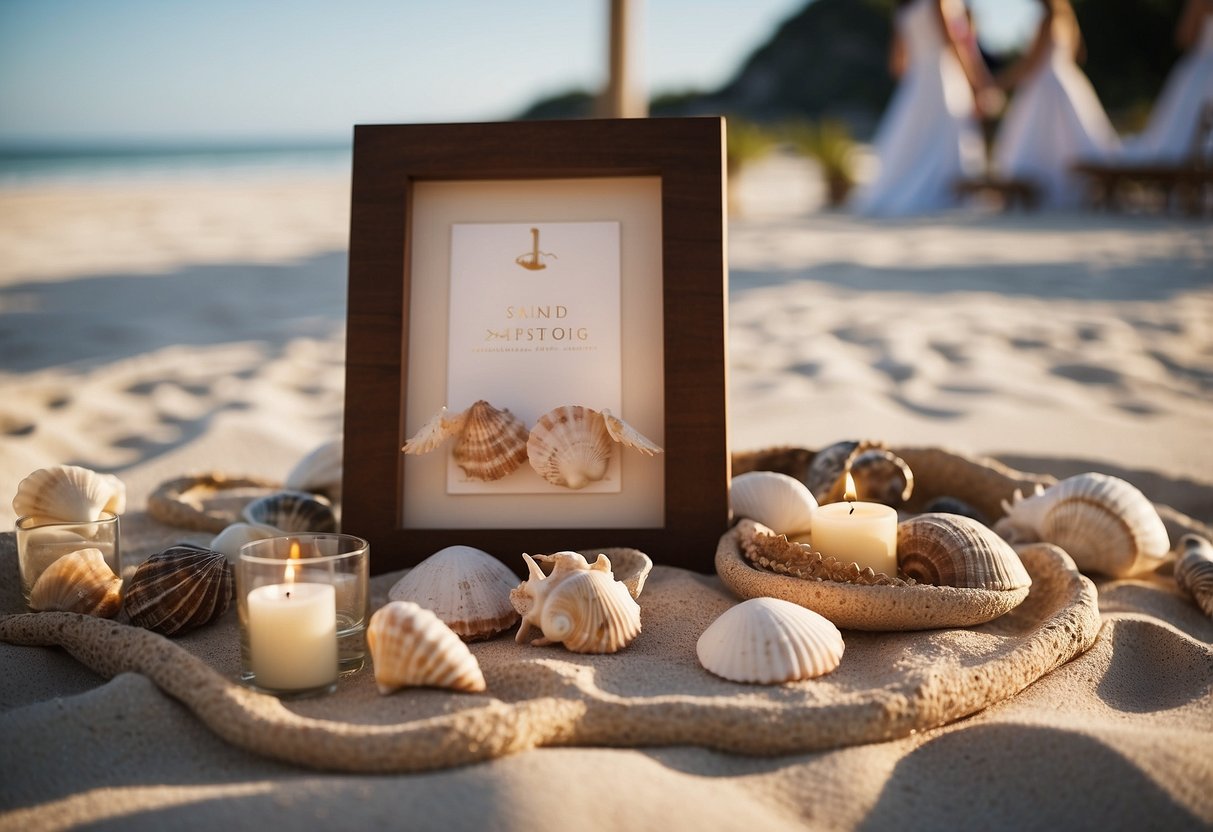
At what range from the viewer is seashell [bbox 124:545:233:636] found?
60.4 inches

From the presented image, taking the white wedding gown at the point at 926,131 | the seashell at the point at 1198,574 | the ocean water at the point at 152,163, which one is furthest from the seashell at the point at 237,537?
the white wedding gown at the point at 926,131

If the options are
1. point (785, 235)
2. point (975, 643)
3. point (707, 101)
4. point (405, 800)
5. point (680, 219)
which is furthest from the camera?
point (707, 101)

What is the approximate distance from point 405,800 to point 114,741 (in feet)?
1.42

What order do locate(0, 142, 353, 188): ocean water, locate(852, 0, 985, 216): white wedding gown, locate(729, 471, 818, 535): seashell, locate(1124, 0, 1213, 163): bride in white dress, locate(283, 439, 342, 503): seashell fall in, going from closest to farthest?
locate(729, 471, 818, 535): seashell → locate(283, 439, 342, 503): seashell → locate(1124, 0, 1213, 163): bride in white dress → locate(852, 0, 985, 216): white wedding gown → locate(0, 142, 353, 188): ocean water

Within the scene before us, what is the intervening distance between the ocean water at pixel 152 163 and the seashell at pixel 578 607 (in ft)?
3.09

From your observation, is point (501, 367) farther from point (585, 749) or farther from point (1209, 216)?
point (1209, 216)

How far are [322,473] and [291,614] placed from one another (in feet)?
3.24

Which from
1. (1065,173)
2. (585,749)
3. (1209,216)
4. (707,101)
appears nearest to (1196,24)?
(1065,173)

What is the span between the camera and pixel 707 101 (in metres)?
43.6

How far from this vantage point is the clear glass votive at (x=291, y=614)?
1.31m

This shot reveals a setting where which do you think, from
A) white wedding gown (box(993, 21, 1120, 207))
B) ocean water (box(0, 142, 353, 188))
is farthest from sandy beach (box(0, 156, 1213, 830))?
white wedding gown (box(993, 21, 1120, 207))

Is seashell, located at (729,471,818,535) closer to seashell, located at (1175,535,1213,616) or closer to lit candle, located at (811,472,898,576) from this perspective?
lit candle, located at (811,472,898,576)

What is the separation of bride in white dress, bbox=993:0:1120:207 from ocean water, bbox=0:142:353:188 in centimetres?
843

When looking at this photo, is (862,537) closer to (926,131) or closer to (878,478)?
(878,478)
